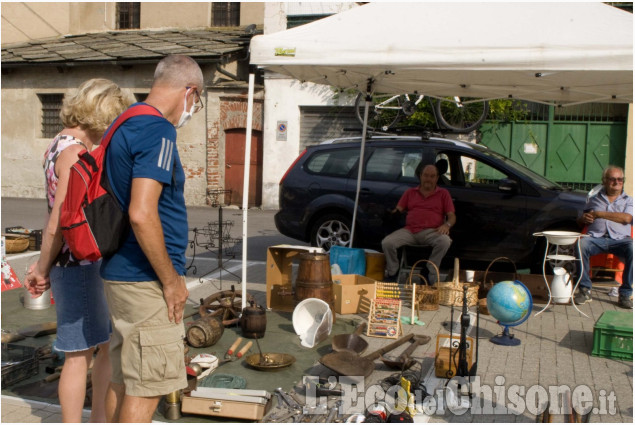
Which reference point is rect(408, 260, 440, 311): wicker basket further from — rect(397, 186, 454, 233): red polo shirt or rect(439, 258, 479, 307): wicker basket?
rect(397, 186, 454, 233): red polo shirt

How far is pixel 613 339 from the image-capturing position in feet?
17.9

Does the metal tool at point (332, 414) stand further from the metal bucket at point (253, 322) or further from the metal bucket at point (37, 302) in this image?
the metal bucket at point (37, 302)

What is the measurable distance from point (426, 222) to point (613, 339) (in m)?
2.93

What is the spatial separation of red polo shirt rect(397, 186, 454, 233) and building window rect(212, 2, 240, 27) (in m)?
15.8

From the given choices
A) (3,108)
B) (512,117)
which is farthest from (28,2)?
(512,117)

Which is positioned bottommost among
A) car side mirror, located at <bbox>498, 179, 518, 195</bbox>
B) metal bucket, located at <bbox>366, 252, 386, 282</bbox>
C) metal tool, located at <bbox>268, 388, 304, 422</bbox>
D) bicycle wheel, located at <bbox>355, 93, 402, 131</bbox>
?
metal tool, located at <bbox>268, 388, 304, 422</bbox>

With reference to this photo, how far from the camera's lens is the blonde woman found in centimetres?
354

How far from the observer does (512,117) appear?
660 inches

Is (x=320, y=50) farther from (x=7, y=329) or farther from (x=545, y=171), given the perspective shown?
(x=545, y=171)

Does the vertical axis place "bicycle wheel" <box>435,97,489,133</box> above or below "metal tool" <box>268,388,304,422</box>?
above

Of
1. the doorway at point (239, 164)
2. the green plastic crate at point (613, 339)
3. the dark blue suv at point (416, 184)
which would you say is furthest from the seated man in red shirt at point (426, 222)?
the doorway at point (239, 164)

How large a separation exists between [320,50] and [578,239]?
→ 135 inches

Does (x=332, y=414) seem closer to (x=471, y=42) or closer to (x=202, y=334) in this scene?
(x=202, y=334)

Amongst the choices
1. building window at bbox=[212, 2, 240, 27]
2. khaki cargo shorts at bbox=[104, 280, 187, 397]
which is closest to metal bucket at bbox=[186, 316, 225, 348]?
khaki cargo shorts at bbox=[104, 280, 187, 397]
